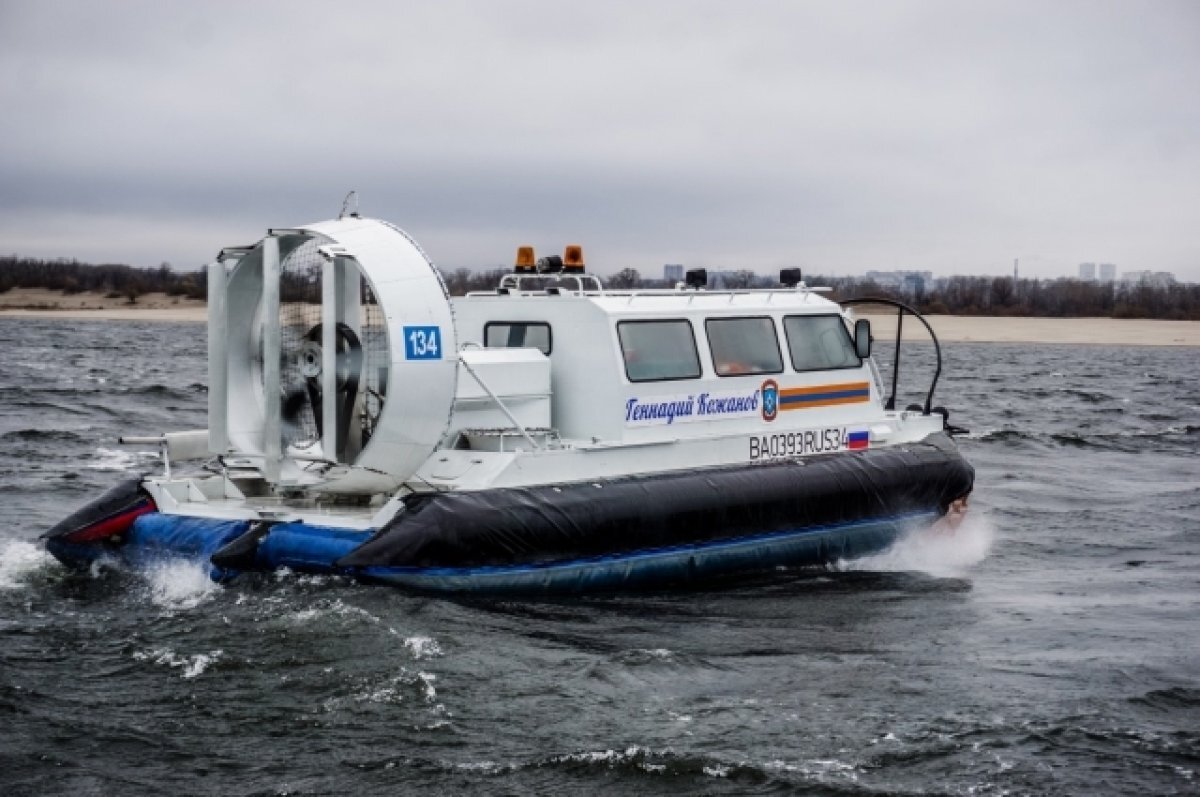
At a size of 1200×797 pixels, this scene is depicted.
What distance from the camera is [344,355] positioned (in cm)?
963

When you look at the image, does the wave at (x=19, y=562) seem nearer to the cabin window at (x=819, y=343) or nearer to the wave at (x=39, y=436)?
the cabin window at (x=819, y=343)

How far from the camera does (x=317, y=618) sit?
8750 mm

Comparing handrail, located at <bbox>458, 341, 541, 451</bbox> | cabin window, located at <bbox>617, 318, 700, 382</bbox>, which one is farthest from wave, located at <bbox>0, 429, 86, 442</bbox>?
cabin window, located at <bbox>617, 318, 700, 382</bbox>

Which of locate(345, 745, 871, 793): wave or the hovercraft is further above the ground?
the hovercraft

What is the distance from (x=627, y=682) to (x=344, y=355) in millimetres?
2950

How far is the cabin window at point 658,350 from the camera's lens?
11.0 m

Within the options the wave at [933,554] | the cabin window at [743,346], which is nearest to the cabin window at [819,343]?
the cabin window at [743,346]

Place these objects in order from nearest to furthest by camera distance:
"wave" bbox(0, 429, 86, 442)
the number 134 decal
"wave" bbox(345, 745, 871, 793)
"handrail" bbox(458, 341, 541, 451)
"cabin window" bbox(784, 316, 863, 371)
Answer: "wave" bbox(345, 745, 871, 793), the number 134 decal, "handrail" bbox(458, 341, 541, 451), "cabin window" bbox(784, 316, 863, 371), "wave" bbox(0, 429, 86, 442)

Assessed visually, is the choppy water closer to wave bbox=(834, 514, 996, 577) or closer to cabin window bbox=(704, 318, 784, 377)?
wave bbox=(834, 514, 996, 577)

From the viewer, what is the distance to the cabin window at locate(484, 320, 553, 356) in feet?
36.9

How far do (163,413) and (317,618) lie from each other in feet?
51.1

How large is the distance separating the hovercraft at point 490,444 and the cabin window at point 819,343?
4.2 inches

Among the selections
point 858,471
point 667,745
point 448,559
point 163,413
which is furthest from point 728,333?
point 163,413

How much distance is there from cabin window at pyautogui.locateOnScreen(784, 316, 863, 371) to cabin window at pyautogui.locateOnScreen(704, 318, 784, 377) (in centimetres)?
22
